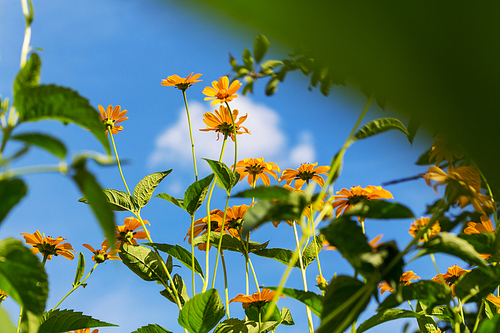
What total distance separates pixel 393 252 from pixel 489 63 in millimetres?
169

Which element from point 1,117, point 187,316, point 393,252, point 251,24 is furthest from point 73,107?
point 187,316

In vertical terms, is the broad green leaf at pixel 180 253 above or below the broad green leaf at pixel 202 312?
above

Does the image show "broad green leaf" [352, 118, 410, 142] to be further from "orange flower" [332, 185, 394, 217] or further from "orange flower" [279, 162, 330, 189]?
"orange flower" [279, 162, 330, 189]

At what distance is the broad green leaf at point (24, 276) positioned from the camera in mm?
285

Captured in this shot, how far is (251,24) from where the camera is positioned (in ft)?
0.54

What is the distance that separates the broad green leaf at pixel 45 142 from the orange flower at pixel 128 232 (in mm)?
560

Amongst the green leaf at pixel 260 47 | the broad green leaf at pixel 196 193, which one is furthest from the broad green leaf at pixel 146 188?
the green leaf at pixel 260 47

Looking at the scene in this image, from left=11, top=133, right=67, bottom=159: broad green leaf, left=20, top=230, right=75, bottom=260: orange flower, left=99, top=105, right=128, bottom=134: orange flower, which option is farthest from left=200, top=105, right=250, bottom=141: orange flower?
left=11, top=133, right=67, bottom=159: broad green leaf

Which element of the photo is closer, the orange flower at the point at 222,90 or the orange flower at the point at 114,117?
the orange flower at the point at 222,90

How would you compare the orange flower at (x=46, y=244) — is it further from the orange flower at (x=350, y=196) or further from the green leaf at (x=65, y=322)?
the orange flower at (x=350, y=196)

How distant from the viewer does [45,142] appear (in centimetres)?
24

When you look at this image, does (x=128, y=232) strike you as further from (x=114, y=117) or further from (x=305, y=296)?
(x=305, y=296)

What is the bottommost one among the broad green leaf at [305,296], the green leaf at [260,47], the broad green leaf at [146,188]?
the broad green leaf at [305,296]

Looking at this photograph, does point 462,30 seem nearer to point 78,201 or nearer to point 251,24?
point 251,24
